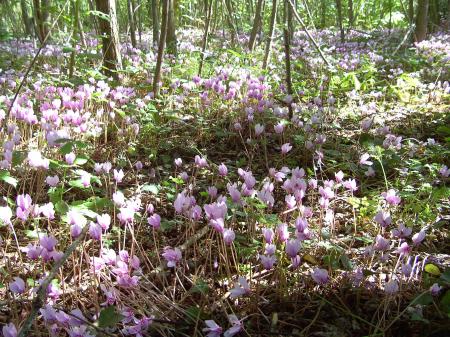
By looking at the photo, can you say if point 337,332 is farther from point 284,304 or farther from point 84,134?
point 84,134

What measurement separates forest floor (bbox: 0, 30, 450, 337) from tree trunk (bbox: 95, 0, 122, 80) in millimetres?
307

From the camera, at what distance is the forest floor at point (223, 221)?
1643mm

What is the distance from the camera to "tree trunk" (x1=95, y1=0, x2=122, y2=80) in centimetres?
487

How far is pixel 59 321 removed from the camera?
4.56ft

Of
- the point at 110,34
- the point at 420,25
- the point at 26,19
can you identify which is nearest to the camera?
the point at 110,34

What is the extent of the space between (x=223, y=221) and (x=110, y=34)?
4.05 meters

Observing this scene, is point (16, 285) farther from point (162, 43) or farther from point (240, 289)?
point (162, 43)

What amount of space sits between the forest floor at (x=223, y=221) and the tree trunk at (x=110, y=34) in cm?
31

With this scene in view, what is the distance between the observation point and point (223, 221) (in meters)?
1.76

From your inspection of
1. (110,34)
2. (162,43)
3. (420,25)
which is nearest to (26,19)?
(110,34)

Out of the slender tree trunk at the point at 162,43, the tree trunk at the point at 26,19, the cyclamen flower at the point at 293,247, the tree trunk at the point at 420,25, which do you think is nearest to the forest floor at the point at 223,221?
the cyclamen flower at the point at 293,247

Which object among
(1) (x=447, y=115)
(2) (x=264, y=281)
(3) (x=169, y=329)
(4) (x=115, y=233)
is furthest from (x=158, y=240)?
(1) (x=447, y=115)

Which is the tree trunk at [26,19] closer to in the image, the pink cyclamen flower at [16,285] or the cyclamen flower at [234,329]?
the pink cyclamen flower at [16,285]

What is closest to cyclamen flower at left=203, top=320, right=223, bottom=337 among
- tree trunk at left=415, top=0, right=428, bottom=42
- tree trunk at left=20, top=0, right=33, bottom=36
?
tree trunk at left=415, top=0, right=428, bottom=42
